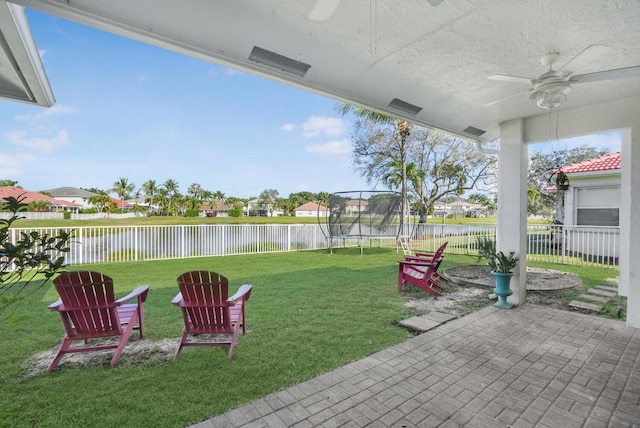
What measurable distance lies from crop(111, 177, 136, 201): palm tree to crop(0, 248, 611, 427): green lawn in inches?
2674

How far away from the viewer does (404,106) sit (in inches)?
168

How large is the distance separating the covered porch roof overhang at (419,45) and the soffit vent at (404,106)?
19 millimetres

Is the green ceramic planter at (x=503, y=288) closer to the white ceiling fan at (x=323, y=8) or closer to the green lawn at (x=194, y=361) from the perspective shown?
the green lawn at (x=194, y=361)

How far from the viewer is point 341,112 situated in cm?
1705

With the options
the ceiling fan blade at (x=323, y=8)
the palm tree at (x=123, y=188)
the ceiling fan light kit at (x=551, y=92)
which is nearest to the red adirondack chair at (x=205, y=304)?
the ceiling fan blade at (x=323, y=8)

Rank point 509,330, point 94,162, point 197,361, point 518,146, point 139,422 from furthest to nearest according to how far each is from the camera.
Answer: point 94,162
point 518,146
point 509,330
point 197,361
point 139,422

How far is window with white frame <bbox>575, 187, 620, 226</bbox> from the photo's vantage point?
29.3 feet

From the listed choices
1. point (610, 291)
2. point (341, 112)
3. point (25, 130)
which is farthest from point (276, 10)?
point (25, 130)

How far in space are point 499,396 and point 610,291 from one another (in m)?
5.19

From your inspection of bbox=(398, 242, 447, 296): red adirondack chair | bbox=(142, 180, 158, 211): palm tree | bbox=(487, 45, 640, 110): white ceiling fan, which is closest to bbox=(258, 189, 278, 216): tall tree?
bbox=(142, 180, 158, 211): palm tree

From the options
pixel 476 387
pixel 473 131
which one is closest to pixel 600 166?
pixel 473 131

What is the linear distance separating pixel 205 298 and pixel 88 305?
1086 millimetres

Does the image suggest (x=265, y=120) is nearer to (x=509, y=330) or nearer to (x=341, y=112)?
(x=341, y=112)

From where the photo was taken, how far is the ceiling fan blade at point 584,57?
2424 millimetres
